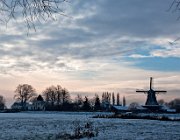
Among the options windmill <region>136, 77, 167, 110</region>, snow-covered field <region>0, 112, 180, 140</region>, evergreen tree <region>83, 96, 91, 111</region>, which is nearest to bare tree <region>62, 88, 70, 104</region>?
evergreen tree <region>83, 96, 91, 111</region>

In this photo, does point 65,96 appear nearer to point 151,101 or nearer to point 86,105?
point 86,105

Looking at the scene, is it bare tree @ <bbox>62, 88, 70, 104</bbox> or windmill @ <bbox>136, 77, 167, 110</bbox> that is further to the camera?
bare tree @ <bbox>62, 88, 70, 104</bbox>

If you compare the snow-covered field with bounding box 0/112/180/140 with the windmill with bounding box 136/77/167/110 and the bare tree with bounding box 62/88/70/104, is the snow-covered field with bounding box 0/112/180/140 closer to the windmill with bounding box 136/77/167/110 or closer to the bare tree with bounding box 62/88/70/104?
the windmill with bounding box 136/77/167/110

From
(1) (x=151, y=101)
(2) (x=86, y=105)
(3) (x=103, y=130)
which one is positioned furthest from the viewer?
(2) (x=86, y=105)

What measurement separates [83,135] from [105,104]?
137 meters

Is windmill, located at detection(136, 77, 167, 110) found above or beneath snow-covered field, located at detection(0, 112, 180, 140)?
above

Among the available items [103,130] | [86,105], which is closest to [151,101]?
[86,105]

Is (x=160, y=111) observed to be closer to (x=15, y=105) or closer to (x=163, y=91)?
(x=163, y=91)

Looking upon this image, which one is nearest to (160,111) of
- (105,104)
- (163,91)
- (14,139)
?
(163,91)

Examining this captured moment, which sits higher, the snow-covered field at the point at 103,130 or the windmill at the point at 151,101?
the windmill at the point at 151,101

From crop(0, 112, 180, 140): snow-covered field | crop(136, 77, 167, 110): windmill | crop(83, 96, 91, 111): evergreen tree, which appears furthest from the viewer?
crop(83, 96, 91, 111): evergreen tree

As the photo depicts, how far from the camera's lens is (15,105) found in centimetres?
18712

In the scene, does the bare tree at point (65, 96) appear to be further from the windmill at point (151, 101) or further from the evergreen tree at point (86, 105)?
the windmill at point (151, 101)

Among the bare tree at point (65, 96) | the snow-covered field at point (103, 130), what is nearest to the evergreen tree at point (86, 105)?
the bare tree at point (65, 96)
